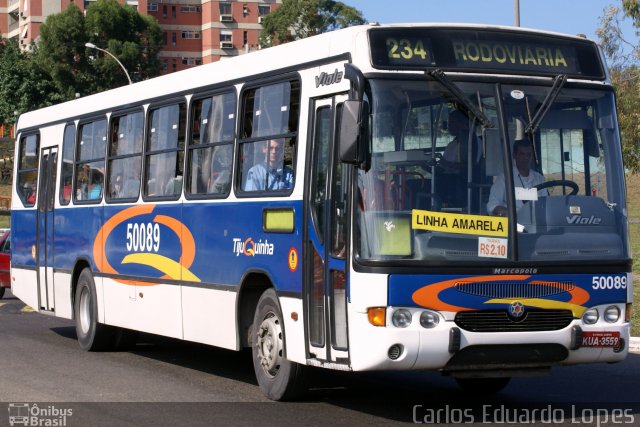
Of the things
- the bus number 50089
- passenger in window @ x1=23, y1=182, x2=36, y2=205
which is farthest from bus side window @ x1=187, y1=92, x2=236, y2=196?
passenger in window @ x1=23, y1=182, x2=36, y2=205

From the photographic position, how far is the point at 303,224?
10.7 m

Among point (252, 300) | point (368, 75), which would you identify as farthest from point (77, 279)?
point (368, 75)

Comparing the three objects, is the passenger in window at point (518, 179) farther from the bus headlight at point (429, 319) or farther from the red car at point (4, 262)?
the red car at point (4, 262)

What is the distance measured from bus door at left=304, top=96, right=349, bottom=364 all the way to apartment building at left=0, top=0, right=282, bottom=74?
100548mm

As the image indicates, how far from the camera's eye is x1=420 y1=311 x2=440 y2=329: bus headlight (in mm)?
9617

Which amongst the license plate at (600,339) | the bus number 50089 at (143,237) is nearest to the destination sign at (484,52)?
the license plate at (600,339)

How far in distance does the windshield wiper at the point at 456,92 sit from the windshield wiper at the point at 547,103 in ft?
1.24

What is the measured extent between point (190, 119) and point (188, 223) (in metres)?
1.14

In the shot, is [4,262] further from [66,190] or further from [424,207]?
[424,207]

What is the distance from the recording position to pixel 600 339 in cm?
1010

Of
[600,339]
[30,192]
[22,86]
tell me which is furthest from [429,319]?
[22,86]

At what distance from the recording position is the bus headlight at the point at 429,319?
962 cm

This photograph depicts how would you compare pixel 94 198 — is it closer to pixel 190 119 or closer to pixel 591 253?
pixel 190 119

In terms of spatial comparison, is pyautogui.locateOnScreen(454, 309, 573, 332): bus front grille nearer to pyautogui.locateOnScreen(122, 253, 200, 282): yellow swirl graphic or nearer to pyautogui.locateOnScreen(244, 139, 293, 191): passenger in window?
pyautogui.locateOnScreen(244, 139, 293, 191): passenger in window
